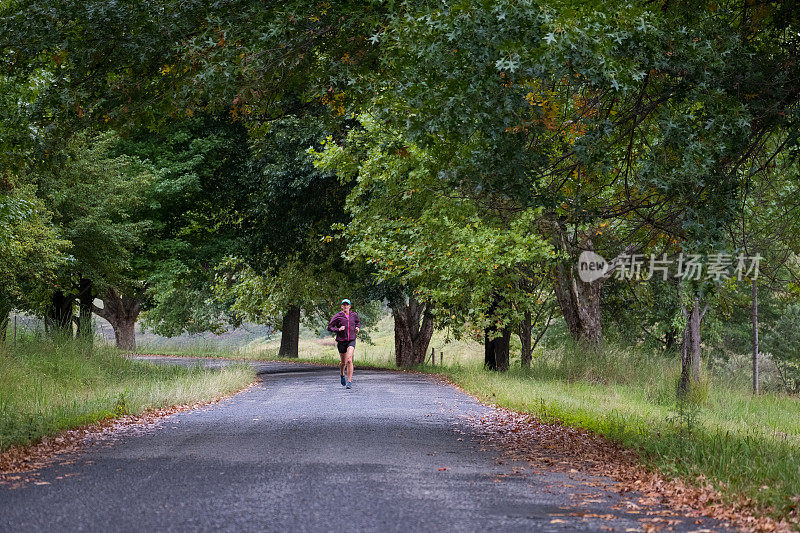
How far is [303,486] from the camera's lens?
690 cm

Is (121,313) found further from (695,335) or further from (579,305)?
(695,335)

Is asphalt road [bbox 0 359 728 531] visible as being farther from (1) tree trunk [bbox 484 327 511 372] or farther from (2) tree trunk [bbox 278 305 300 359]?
(2) tree trunk [bbox 278 305 300 359]

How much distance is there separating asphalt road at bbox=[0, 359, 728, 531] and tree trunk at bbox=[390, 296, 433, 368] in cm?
2215

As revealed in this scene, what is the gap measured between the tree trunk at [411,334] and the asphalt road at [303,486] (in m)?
22.1

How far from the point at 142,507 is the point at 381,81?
248 inches

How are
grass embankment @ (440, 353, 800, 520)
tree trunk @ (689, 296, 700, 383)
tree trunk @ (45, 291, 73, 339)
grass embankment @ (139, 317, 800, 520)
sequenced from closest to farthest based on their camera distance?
grass embankment @ (440, 353, 800, 520), grass embankment @ (139, 317, 800, 520), tree trunk @ (689, 296, 700, 383), tree trunk @ (45, 291, 73, 339)

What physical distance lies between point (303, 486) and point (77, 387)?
10.1 m

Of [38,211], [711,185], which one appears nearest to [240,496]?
[711,185]

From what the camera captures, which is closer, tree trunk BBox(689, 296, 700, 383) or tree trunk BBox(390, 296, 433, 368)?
tree trunk BBox(689, 296, 700, 383)

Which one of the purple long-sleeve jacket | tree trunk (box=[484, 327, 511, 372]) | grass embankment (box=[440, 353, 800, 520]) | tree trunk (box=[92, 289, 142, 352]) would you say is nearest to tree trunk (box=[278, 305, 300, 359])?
tree trunk (box=[92, 289, 142, 352])

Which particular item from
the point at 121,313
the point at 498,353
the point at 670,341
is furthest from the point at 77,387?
the point at 121,313

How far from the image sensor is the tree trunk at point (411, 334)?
112 ft

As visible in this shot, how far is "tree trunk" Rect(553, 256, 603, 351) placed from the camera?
23.6 m

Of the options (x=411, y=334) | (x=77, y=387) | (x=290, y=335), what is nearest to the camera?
(x=77, y=387)
